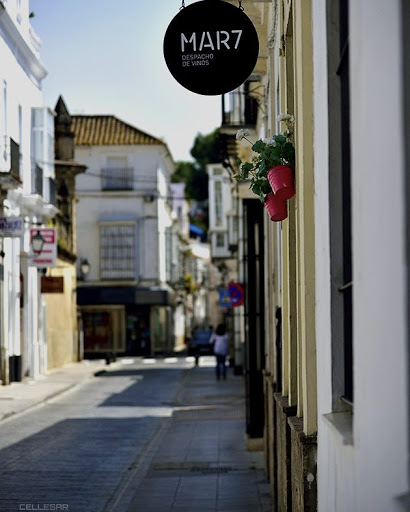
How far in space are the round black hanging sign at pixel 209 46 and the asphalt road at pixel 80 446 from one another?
170 inches

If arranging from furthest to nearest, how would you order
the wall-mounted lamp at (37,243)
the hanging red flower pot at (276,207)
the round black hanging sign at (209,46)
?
the wall-mounted lamp at (37,243), the round black hanging sign at (209,46), the hanging red flower pot at (276,207)

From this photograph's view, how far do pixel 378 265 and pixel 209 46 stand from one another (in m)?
5.49

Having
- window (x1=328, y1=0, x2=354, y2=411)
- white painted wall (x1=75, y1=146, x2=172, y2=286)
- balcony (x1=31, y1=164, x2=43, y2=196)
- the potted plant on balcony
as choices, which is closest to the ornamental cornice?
balcony (x1=31, y1=164, x2=43, y2=196)

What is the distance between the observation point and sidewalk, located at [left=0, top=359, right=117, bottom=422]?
21578 mm

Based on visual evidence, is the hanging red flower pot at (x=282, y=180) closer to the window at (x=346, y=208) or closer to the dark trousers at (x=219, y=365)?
the window at (x=346, y=208)

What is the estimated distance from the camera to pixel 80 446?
15430mm

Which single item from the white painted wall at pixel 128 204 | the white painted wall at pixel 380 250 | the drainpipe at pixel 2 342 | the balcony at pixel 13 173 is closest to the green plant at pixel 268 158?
the white painted wall at pixel 380 250

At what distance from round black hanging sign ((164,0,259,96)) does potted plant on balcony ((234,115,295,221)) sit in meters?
1.01

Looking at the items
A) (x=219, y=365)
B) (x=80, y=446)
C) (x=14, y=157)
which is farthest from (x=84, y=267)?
(x=80, y=446)

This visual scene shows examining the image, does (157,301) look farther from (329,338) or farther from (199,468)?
(329,338)

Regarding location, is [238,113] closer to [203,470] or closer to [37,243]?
[37,243]

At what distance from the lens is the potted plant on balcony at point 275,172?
22.4ft

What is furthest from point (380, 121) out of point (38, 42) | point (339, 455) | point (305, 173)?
point (38, 42)

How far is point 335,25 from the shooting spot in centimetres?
467
